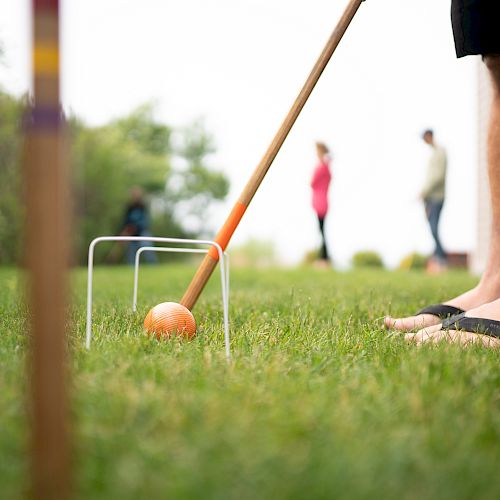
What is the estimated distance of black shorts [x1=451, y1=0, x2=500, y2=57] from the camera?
2.45m

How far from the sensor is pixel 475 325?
2.27 metres

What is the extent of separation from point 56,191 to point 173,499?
0.50 metres

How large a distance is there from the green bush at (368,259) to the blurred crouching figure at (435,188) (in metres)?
6.85

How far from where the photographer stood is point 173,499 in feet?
3.24

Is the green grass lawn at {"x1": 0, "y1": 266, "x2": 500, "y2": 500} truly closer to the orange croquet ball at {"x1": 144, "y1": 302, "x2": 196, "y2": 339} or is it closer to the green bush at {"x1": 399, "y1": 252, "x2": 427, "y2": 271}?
the orange croquet ball at {"x1": 144, "y1": 302, "x2": 196, "y2": 339}

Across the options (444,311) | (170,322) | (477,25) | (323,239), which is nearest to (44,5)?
(170,322)

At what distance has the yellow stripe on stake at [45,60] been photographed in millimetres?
918

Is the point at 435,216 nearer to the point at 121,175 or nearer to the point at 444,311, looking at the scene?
the point at 444,311

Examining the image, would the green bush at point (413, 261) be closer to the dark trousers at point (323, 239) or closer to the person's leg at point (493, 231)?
the dark trousers at point (323, 239)

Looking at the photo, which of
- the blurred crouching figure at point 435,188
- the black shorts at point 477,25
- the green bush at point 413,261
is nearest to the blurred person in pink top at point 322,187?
the blurred crouching figure at point 435,188

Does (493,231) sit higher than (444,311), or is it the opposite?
(493,231)

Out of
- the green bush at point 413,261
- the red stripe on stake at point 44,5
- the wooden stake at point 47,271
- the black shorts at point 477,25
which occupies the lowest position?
the green bush at point 413,261

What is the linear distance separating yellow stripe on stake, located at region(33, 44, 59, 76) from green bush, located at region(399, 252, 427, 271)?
14.7m

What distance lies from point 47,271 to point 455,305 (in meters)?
2.18
